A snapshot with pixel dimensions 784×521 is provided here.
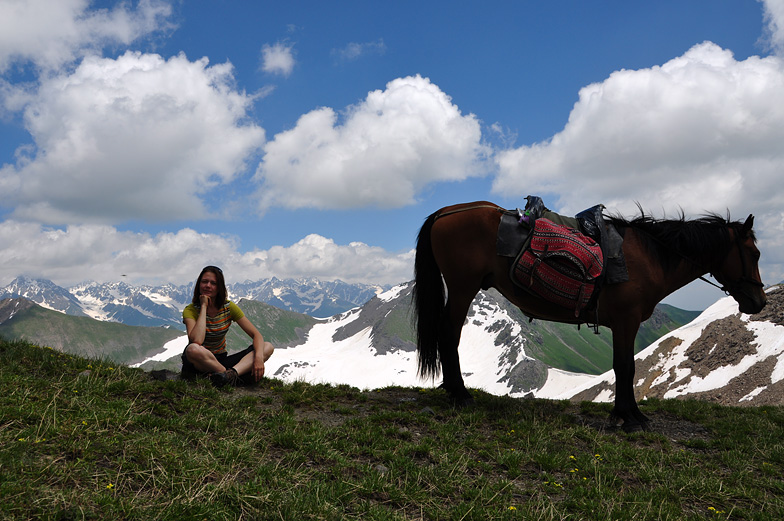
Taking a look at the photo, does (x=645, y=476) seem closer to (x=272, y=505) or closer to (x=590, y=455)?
(x=590, y=455)

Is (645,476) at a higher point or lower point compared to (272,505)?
lower

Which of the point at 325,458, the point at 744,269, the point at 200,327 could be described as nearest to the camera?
the point at 325,458

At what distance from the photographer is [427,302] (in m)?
9.53

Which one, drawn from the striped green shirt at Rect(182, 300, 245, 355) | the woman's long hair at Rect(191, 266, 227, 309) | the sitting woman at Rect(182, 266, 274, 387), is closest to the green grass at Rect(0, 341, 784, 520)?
the sitting woman at Rect(182, 266, 274, 387)

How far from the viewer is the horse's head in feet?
29.3

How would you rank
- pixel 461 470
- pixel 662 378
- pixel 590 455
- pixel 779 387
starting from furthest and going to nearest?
pixel 662 378
pixel 779 387
pixel 590 455
pixel 461 470

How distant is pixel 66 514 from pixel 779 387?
5161cm

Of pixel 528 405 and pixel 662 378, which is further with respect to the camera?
pixel 662 378

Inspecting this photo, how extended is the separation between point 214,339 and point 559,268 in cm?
681

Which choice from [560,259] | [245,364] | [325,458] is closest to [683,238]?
[560,259]

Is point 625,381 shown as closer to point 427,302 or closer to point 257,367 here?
point 427,302

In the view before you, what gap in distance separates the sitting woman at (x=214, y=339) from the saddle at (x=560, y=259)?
516cm

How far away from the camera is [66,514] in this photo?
362 cm

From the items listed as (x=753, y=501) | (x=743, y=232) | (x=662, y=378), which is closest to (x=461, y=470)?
(x=753, y=501)
